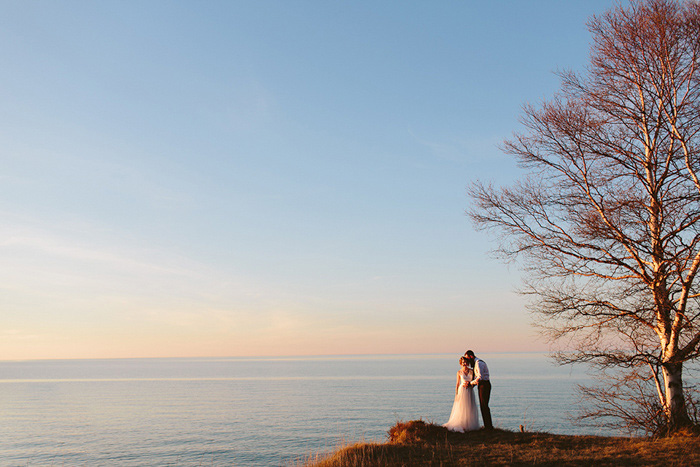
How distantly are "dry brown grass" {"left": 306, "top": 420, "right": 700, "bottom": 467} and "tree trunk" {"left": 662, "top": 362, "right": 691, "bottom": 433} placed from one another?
1.59 feet

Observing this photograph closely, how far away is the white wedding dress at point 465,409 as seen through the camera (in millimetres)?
Result: 15836

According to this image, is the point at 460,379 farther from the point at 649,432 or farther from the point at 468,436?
the point at 649,432

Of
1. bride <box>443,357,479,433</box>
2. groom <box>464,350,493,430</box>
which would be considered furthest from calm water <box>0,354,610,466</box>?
groom <box>464,350,493,430</box>

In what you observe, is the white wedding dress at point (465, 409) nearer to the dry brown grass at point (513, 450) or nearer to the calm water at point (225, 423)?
the dry brown grass at point (513, 450)

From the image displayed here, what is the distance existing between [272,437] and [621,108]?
36.8 m

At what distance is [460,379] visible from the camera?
16297mm

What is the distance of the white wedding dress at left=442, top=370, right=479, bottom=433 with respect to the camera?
15.8m

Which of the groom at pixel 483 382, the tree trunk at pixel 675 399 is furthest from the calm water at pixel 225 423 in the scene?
the tree trunk at pixel 675 399

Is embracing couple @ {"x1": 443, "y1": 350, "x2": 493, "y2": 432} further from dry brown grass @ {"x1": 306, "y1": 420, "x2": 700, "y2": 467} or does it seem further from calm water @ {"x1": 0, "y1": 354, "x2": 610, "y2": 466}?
calm water @ {"x1": 0, "y1": 354, "x2": 610, "y2": 466}

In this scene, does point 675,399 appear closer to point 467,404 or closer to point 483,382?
point 483,382

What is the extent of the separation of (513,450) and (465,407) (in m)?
3.00

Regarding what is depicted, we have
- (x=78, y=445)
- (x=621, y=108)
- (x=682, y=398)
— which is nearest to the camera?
(x=682, y=398)

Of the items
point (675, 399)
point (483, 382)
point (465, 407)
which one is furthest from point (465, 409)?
point (675, 399)

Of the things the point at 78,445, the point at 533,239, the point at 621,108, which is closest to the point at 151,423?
the point at 78,445
